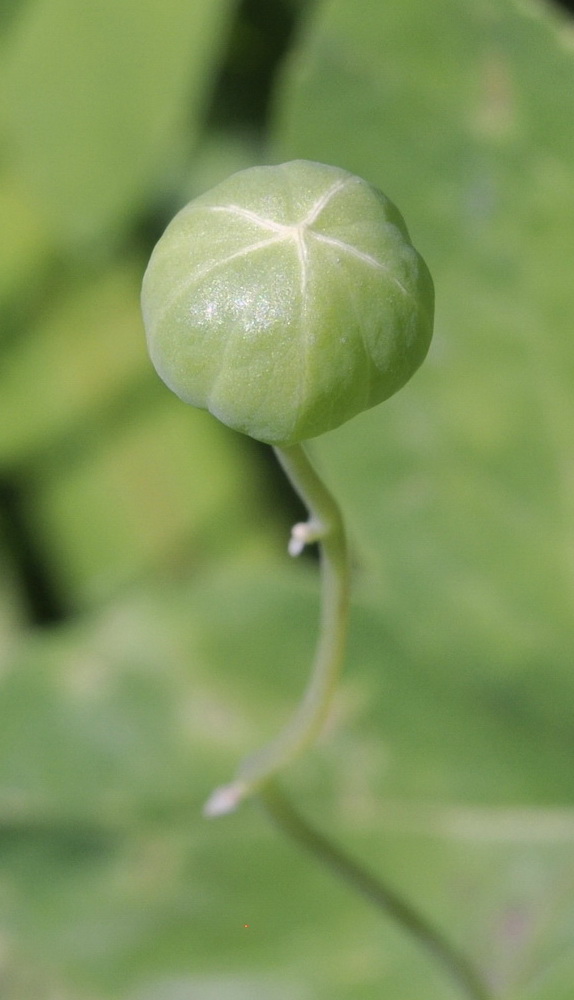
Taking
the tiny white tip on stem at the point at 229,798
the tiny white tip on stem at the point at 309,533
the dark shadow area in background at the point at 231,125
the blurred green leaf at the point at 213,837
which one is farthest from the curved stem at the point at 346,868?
the dark shadow area in background at the point at 231,125

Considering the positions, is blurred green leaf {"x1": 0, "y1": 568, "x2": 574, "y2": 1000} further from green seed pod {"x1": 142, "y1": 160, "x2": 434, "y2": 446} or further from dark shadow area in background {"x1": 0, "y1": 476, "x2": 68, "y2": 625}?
green seed pod {"x1": 142, "y1": 160, "x2": 434, "y2": 446}

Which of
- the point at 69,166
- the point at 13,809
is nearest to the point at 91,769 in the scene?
the point at 13,809

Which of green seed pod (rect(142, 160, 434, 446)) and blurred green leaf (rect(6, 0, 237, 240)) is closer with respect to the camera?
green seed pod (rect(142, 160, 434, 446))

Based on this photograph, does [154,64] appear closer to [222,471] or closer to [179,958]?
[222,471]

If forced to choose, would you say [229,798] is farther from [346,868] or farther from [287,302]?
[287,302]

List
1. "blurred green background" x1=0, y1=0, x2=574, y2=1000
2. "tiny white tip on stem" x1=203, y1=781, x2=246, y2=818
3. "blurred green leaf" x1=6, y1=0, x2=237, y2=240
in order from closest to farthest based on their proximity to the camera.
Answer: "tiny white tip on stem" x1=203, y1=781, x2=246, y2=818 < "blurred green background" x1=0, y1=0, x2=574, y2=1000 < "blurred green leaf" x1=6, y1=0, x2=237, y2=240

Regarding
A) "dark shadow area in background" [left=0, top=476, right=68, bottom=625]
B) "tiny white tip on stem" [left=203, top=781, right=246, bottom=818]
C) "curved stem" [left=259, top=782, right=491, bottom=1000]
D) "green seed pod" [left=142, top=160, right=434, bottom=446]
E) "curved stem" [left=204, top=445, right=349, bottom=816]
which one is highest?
"green seed pod" [left=142, top=160, right=434, bottom=446]

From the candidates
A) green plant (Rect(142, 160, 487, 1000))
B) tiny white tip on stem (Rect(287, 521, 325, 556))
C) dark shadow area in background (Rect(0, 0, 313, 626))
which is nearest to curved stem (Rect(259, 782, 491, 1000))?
tiny white tip on stem (Rect(287, 521, 325, 556))
